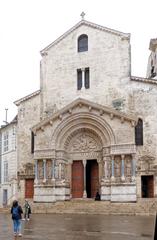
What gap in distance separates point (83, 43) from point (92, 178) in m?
12.3

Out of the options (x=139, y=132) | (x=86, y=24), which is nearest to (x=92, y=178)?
(x=139, y=132)

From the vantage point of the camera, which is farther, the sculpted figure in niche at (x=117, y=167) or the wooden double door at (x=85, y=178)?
the wooden double door at (x=85, y=178)

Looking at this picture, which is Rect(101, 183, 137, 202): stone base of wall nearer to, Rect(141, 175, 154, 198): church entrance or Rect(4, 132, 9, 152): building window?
Rect(141, 175, 154, 198): church entrance

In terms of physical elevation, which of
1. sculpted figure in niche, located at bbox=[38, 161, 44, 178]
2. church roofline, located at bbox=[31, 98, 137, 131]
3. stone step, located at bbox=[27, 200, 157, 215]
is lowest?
stone step, located at bbox=[27, 200, 157, 215]

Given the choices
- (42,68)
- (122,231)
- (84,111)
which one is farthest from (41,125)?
(122,231)

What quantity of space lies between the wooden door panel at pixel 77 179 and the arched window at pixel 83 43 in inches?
407

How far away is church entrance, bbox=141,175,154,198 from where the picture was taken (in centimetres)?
3118

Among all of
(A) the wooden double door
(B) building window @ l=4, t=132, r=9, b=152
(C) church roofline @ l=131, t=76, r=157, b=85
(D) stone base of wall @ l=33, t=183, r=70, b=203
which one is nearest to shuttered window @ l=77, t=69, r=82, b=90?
(C) church roofline @ l=131, t=76, r=157, b=85

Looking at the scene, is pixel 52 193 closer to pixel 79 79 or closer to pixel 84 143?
pixel 84 143

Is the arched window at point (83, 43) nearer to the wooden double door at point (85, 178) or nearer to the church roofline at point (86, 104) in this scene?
the church roofline at point (86, 104)

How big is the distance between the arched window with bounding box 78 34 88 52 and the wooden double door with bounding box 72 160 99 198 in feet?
33.7

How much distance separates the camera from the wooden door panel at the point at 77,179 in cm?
3351

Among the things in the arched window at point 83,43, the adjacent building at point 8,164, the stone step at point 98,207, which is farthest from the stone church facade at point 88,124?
the stone step at point 98,207

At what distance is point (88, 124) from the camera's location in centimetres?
3291
